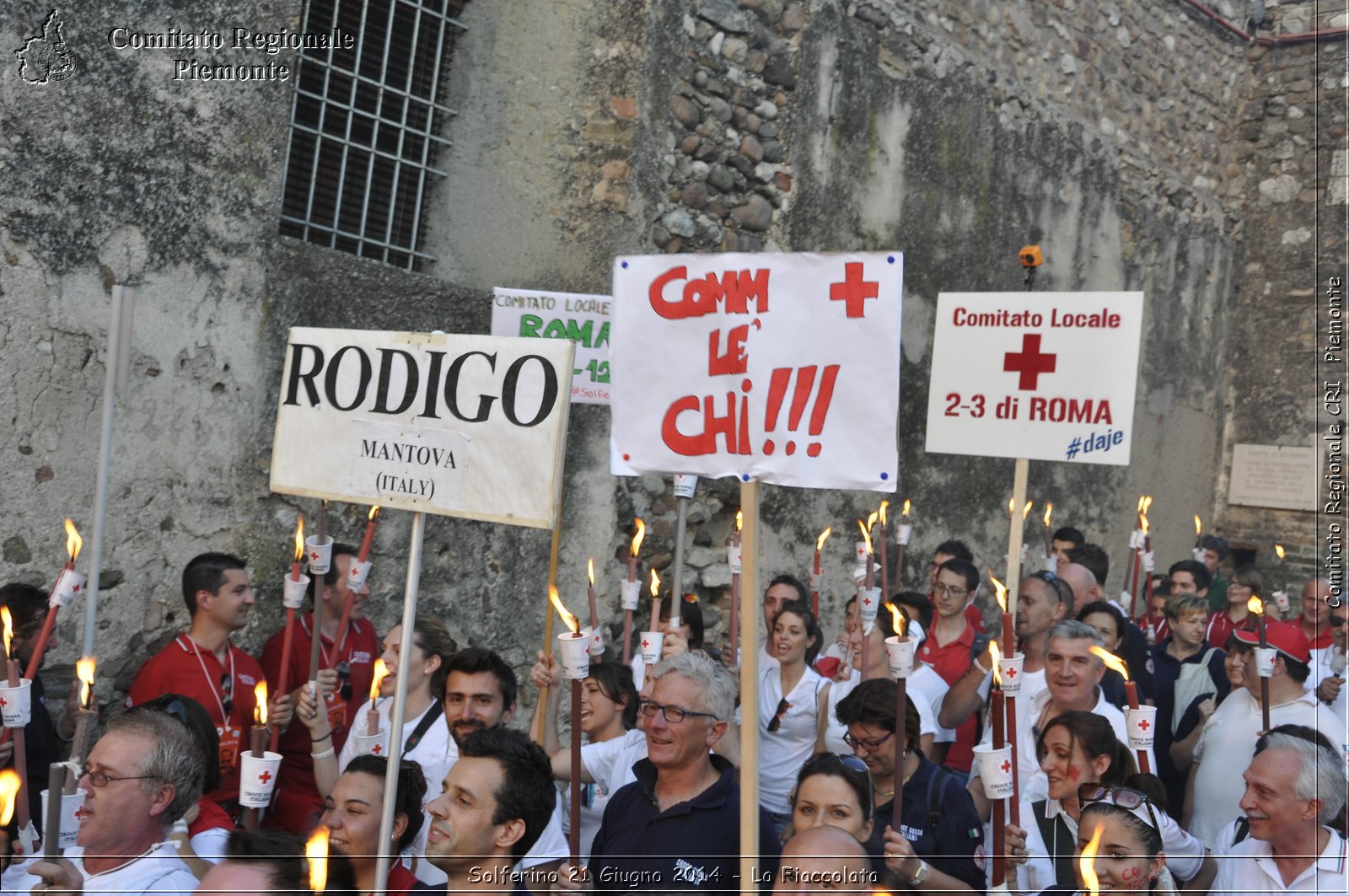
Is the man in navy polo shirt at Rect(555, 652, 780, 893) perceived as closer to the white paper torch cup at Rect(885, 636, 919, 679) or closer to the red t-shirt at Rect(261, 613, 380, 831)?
the white paper torch cup at Rect(885, 636, 919, 679)

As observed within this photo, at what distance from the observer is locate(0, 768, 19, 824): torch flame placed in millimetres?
2828

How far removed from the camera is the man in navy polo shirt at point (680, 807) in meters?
3.55

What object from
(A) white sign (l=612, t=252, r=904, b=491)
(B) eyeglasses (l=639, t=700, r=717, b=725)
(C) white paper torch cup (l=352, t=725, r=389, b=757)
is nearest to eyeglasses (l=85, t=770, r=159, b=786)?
(C) white paper torch cup (l=352, t=725, r=389, b=757)

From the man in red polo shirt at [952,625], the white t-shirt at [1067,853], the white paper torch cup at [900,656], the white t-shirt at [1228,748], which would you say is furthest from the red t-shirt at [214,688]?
the white t-shirt at [1228,748]

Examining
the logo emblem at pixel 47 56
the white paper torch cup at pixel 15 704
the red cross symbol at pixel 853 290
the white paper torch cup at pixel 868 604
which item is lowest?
the white paper torch cup at pixel 15 704

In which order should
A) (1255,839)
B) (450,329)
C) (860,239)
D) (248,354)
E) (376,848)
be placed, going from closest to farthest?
(376,848)
(1255,839)
(248,354)
(450,329)
(860,239)

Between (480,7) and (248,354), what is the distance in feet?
8.83

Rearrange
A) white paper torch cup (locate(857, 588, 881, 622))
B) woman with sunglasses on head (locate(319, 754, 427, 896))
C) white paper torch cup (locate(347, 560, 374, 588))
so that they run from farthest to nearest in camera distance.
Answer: white paper torch cup (locate(857, 588, 881, 622)) → white paper torch cup (locate(347, 560, 374, 588)) → woman with sunglasses on head (locate(319, 754, 427, 896))

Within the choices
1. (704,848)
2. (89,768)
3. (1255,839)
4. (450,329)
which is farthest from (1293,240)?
(89,768)

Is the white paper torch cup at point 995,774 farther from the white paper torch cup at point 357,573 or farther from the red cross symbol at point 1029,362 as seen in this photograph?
the red cross symbol at point 1029,362

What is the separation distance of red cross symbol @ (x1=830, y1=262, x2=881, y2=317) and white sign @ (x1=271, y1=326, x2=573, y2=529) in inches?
30.3

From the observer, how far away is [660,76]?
24.0ft

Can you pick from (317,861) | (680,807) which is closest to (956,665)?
(680,807)

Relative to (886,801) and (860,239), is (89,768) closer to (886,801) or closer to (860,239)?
(886,801)
